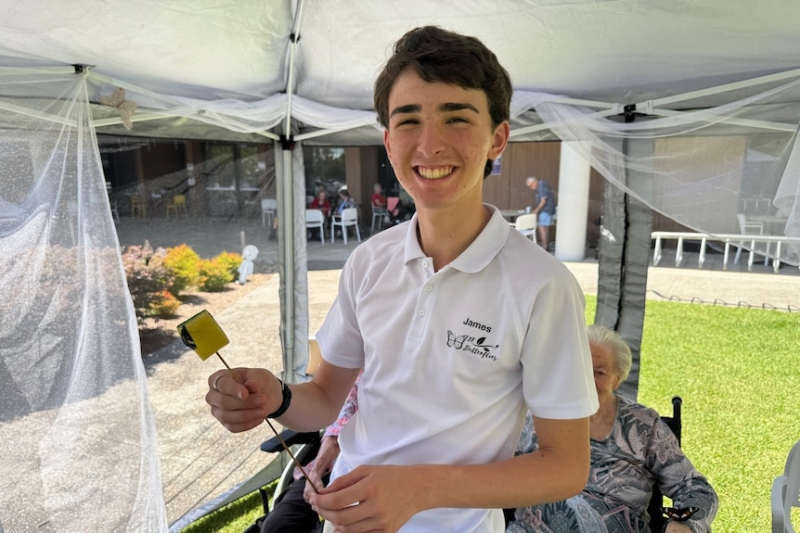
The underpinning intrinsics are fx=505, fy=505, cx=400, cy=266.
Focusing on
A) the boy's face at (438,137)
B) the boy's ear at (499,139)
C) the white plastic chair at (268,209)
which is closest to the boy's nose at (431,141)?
the boy's face at (438,137)

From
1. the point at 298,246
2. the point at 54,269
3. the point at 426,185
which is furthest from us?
the point at 298,246

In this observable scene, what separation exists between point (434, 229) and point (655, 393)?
182 inches

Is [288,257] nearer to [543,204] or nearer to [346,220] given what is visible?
[346,220]

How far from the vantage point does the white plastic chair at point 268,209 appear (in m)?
3.82

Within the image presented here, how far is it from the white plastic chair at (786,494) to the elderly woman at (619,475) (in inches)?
9.9

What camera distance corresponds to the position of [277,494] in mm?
2873

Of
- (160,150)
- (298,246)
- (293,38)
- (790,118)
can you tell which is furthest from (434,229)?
(298,246)

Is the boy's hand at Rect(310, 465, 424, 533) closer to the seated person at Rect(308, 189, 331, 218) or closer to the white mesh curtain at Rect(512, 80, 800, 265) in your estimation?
the white mesh curtain at Rect(512, 80, 800, 265)

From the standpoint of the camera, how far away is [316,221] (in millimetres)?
4098

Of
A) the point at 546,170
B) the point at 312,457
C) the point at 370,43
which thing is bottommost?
the point at 312,457

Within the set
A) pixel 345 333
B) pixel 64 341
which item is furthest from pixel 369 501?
pixel 64 341

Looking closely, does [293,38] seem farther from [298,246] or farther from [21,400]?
[21,400]

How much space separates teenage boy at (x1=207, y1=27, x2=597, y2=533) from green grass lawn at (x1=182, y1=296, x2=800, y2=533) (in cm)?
297

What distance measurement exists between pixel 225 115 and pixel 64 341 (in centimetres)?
148
